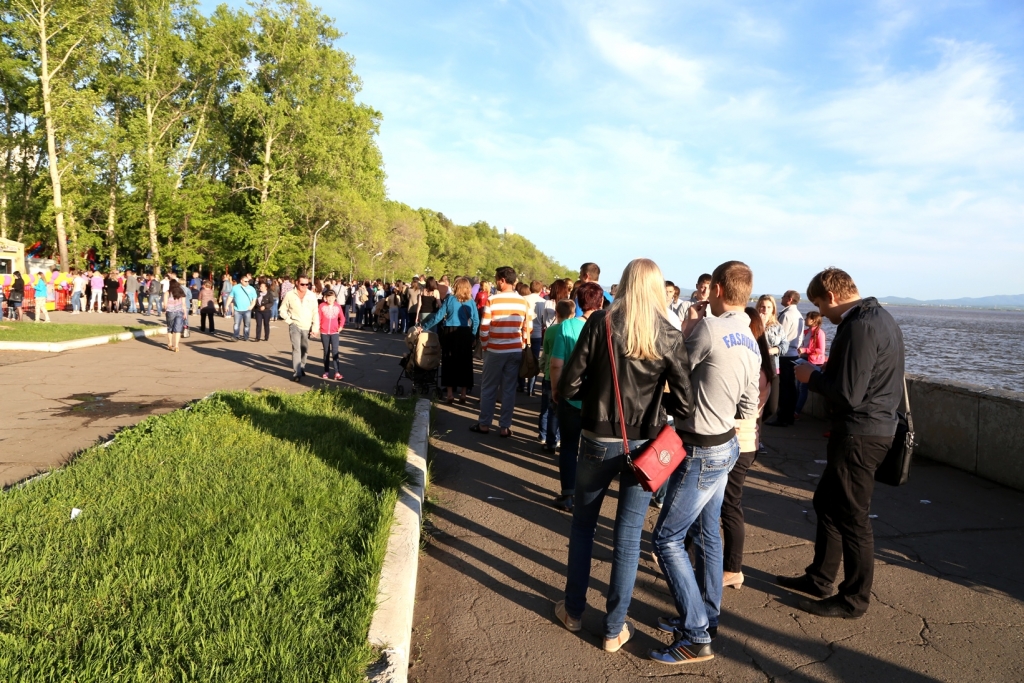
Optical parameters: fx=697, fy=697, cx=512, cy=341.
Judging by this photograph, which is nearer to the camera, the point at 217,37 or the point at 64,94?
the point at 64,94

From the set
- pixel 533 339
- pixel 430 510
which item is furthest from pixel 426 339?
pixel 430 510

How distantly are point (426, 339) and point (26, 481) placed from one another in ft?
18.6

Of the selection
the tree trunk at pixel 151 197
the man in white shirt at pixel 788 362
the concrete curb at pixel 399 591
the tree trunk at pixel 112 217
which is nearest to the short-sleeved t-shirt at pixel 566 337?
the concrete curb at pixel 399 591

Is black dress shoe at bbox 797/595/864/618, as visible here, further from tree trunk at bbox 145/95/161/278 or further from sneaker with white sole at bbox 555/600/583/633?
tree trunk at bbox 145/95/161/278

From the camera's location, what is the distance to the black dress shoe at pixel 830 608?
4102 mm

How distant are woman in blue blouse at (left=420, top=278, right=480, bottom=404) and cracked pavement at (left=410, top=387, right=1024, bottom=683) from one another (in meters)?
3.88

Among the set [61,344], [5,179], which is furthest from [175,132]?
[61,344]

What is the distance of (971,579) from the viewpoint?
15.3 ft

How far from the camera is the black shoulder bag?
402 centimetres

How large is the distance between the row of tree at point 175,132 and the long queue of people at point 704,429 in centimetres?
3595

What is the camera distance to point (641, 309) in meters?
3.41

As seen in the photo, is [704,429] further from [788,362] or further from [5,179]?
[5,179]

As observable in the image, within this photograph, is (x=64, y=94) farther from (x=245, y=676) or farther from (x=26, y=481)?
(x=245, y=676)

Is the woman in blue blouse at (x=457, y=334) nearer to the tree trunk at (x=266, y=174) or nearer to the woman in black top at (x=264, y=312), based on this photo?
the woman in black top at (x=264, y=312)
